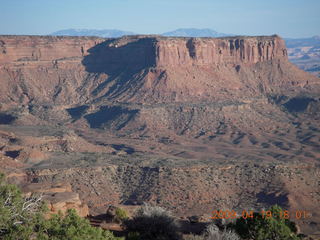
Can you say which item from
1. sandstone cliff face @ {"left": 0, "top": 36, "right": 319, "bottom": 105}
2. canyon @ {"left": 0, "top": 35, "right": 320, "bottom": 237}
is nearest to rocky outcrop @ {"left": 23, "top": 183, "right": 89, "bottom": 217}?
canyon @ {"left": 0, "top": 35, "right": 320, "bottom": 237}

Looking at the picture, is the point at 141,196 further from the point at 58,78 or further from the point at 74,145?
the point at 58,78

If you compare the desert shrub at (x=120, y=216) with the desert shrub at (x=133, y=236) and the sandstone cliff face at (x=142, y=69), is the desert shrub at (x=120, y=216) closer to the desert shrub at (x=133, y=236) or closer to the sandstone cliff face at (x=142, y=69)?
the desert shrub at (x=133, y=236)

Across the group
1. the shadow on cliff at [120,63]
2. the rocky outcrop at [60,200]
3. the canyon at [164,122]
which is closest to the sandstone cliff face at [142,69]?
the shadow on cliff at [120,63]

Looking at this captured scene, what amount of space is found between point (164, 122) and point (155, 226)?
58833 millimetres

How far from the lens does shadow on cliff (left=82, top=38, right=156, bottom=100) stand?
95.0 m

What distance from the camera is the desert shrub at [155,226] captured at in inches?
880

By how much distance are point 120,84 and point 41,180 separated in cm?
5545

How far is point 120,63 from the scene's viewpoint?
340 ft

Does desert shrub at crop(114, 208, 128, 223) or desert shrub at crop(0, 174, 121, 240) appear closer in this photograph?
desert shrub at crop(0, 174, 121, 240)

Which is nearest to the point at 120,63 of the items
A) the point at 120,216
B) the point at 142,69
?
the point at 142,69

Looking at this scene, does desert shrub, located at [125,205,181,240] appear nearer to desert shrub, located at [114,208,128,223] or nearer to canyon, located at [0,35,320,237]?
desert shrub, located at [114,208,128,223]

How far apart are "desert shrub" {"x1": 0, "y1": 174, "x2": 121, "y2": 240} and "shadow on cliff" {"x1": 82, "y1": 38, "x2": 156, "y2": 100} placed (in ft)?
241

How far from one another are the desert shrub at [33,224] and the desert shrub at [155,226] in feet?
15.3
